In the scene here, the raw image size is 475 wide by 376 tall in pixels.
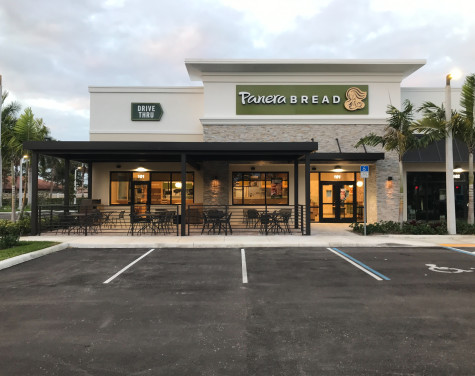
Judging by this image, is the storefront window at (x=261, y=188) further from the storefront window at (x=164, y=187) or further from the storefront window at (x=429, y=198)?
the storefront window at (x=429, y=198)

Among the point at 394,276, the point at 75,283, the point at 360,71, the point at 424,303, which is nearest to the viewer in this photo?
the point at 424,303

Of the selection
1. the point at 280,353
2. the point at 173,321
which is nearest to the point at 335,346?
the point at 280,353

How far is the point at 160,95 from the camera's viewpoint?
17.2 metres

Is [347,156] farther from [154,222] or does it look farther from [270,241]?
[154,222]

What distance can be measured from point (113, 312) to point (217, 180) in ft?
38.8

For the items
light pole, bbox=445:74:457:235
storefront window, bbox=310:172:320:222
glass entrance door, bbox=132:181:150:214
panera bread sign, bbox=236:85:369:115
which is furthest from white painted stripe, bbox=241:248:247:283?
glass entrance door, bbox=132:181:150:214

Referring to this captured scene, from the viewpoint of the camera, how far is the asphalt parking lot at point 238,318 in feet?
11.0

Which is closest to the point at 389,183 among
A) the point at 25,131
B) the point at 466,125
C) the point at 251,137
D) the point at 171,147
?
the point at 466,125

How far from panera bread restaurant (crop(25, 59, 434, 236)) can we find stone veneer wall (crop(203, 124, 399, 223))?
5cm

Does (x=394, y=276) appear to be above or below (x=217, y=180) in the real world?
below

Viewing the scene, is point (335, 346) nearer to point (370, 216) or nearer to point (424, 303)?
point (424, 303)

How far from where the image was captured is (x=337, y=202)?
17.1 m

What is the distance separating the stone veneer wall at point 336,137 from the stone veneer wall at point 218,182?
4.69 ft

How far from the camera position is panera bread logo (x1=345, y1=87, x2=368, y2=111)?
16031 mm
